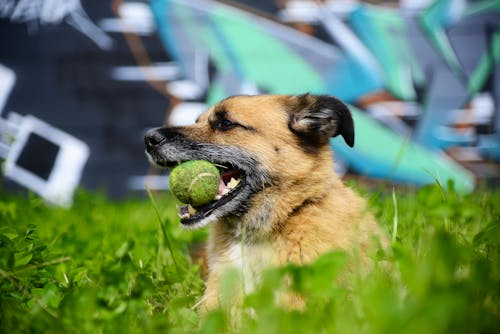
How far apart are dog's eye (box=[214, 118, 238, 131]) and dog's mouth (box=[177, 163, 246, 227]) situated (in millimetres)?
210

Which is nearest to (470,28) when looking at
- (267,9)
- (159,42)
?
(267,9)

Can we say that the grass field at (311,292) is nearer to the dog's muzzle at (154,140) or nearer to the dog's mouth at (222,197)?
the dog's mouth at (222,197)

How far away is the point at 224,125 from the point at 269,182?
44 centimetres

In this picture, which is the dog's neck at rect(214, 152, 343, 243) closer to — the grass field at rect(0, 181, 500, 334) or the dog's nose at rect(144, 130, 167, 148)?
the grass field at rect(0, 181, 500, 334)

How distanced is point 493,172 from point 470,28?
193 centimetres

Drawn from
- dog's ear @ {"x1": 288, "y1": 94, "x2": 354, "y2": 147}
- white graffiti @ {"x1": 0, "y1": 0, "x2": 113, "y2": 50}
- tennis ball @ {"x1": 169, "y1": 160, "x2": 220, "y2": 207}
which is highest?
dog's ear @ {"x1": 288, "y1": 94, "x2": 354, "y2": 147}

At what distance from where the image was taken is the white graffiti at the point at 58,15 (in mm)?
6422

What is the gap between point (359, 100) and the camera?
249 inches

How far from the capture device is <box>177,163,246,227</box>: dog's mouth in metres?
2.19

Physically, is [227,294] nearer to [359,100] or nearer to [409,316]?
[409,316]

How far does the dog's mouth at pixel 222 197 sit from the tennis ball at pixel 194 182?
7 centimetres

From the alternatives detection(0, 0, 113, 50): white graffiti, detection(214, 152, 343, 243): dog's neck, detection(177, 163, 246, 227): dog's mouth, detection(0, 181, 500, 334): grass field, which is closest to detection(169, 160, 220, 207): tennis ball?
detection(177, 163, 246, 227): dog's mouth

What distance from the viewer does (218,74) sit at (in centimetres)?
648

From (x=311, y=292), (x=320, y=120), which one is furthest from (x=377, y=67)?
(x=311, y=292)
